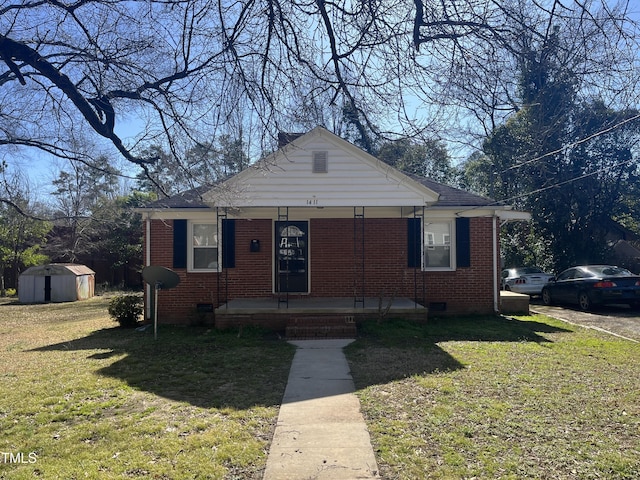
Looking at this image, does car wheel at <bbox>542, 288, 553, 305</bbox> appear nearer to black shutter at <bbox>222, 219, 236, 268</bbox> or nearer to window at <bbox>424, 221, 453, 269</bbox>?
window at <bbox>424, 221, 453, 269</bbox>

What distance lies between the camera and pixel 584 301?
13.8 meters

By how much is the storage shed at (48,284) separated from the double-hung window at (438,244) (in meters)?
17.4

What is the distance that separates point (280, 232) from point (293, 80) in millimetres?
7909

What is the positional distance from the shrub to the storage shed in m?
11.5

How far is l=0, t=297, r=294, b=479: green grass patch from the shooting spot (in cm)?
365

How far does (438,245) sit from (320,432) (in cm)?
861

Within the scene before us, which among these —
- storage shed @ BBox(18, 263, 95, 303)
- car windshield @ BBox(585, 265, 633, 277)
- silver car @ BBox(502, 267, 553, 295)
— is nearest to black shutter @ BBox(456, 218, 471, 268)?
car windshield @ BBox(585, 265, 633, 277)

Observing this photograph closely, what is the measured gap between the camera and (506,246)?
23.9 metres

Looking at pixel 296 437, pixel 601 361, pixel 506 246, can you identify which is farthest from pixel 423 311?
pixel 506 246

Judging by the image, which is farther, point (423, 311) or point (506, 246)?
point (506, 246)

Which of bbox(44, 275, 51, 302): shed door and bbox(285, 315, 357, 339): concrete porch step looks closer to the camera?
bbox(285, 315, 357, 339): concrete porch step

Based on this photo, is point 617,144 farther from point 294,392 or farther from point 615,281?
point 294,392

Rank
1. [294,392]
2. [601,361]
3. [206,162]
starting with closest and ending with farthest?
[206,162] < [294,392] < [601,361]

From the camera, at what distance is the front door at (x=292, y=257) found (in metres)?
12.0
